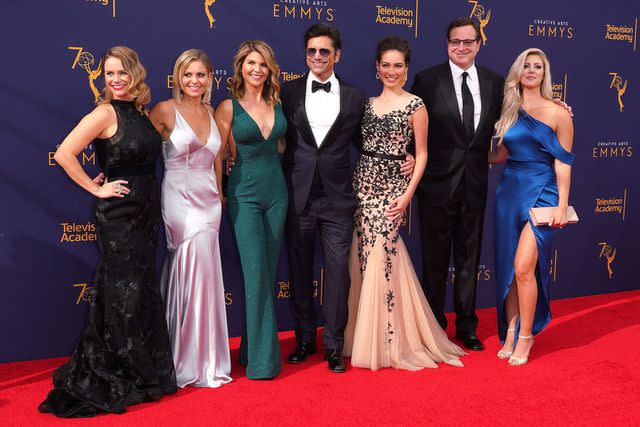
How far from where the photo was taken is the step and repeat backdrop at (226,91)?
381 cm

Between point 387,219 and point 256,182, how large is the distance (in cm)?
78

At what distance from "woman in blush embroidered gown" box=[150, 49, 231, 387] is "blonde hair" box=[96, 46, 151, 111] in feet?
0.55

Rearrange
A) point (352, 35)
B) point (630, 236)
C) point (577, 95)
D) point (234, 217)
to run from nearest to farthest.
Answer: point (234, 217), point (352, 35), point (577, 95), point (630, 236)

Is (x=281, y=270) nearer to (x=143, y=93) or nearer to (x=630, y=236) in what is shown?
(x=143, y=93)

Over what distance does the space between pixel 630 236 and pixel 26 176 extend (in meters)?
4.85

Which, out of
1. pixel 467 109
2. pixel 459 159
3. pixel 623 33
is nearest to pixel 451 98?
pixel 467 109

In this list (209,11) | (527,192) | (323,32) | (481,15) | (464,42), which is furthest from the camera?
(481,15)

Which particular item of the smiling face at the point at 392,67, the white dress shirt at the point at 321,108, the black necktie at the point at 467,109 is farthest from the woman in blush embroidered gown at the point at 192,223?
the black necktie at the point at 467,109

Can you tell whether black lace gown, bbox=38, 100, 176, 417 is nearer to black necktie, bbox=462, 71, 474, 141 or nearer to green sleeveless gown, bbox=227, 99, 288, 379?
green sleeveless gown, bbox=227, 99, 288, 379

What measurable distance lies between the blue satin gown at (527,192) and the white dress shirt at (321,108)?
3.40ft

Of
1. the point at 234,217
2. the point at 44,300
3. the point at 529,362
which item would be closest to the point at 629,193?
the point at 529,362

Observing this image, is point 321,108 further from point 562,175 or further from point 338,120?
point 562,175

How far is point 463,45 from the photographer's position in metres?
3.93

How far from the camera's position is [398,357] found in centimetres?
375
